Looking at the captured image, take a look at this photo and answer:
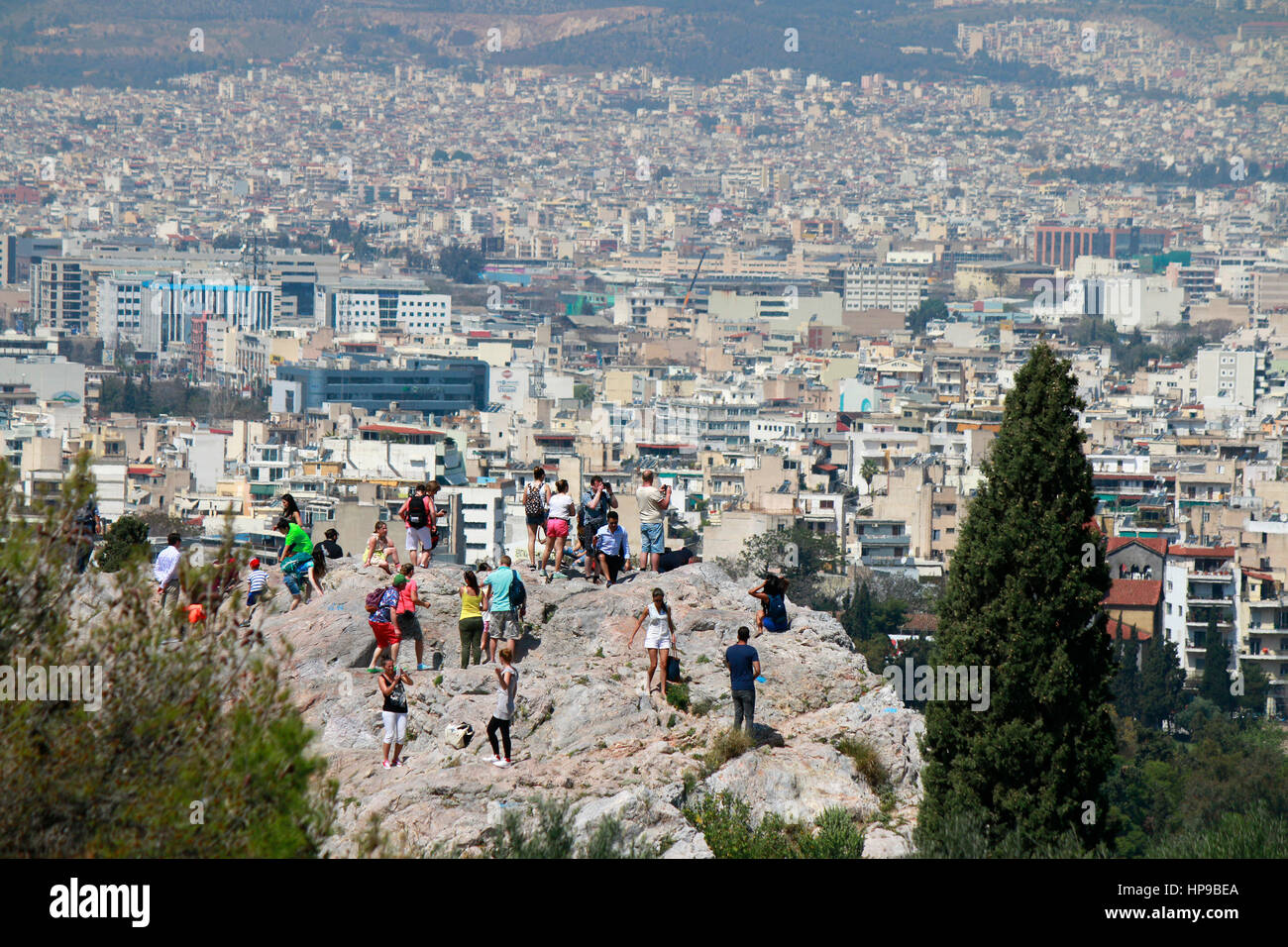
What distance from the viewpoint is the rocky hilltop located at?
7934 mm

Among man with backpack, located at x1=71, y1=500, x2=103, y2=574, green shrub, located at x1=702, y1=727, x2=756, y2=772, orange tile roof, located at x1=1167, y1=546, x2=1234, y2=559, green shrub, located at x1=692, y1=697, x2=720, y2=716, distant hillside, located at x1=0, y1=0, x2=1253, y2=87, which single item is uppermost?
distant hillside, located at x1=0, y1=0, x2=1253, y2=87

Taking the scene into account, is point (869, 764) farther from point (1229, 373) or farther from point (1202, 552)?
point (1229, 373)

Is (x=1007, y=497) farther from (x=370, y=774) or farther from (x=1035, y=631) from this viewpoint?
(x=370, y=774)

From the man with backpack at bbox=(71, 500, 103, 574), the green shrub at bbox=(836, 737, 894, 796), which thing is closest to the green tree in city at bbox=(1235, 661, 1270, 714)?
the green shrub at bbox=(836, 737, 894, 796)

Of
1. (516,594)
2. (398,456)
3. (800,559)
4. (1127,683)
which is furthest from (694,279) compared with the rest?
(516,594)

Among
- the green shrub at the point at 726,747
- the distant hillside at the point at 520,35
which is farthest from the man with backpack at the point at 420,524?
the distant hillside at the point at 520,35

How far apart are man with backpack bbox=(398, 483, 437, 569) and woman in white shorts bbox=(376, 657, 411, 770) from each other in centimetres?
184

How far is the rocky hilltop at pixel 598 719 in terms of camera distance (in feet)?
26.0

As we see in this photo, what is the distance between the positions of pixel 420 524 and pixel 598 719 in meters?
1.86

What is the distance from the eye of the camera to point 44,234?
120938 millimetres

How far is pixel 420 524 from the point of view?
10219 mm

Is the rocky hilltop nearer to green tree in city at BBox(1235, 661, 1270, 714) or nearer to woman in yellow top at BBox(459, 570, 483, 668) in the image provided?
woman in yellow top at BBox(459, 570, 483, 668)
